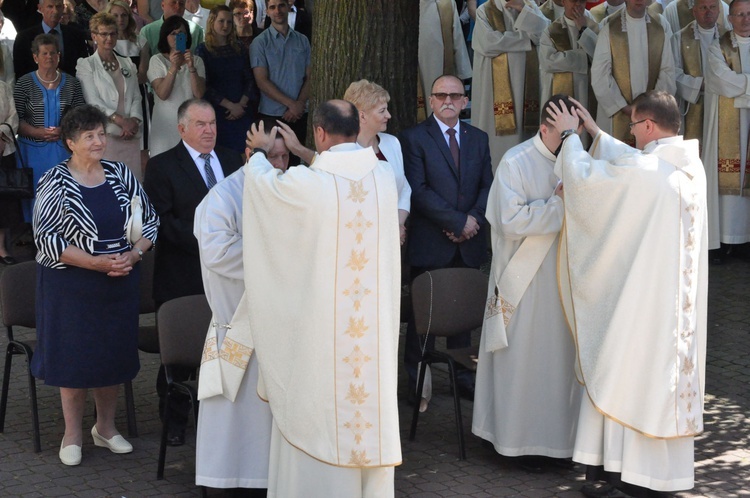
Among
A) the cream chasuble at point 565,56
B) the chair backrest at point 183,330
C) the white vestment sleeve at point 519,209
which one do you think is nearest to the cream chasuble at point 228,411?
the chair backrest at point 183,330

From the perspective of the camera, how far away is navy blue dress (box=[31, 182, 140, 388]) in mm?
6324

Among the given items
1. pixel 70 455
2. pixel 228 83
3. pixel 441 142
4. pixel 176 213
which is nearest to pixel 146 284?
pixel 176 213

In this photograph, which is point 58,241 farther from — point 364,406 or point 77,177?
point 364,406

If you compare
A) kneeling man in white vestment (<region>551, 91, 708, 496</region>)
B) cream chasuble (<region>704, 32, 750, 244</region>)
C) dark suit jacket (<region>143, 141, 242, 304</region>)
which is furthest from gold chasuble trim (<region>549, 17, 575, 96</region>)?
kneeling man in white vestment (<region>551, 91, 708, 496</region>)

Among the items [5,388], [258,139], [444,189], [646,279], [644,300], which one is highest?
[258,139]

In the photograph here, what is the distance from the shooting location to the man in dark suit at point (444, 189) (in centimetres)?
747

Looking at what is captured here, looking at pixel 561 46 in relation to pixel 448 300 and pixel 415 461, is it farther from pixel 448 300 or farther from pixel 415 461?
pixel 415 461

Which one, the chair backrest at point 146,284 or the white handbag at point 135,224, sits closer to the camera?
the white handbag at point 135,224

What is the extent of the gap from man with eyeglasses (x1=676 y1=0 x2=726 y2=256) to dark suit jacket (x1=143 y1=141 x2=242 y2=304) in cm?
573

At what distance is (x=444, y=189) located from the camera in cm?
755

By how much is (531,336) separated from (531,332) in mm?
22

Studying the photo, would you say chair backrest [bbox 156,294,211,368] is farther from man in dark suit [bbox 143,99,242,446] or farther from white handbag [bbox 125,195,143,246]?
man in dark suit [bbox 143,99,242,446]

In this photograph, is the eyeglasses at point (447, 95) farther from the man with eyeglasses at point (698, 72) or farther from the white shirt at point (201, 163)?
the man with eyeglasses at point (698, 72)

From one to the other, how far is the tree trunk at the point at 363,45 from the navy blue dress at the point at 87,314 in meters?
2.23
